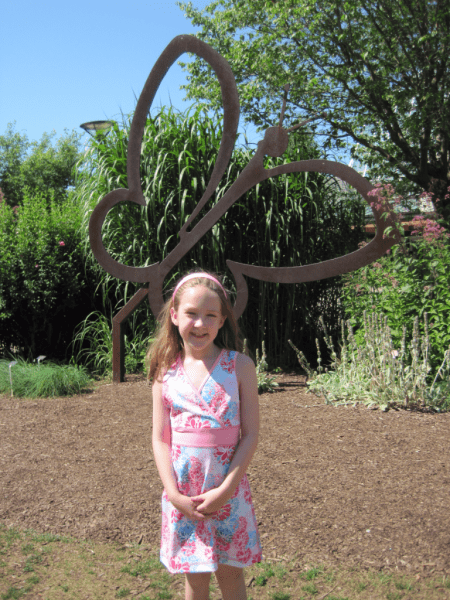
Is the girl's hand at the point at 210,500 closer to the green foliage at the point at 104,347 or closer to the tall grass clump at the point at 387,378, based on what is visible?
the tall grass clump at the point at 387,378

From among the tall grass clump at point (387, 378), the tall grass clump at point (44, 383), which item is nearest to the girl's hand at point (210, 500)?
the tall grass clump at point (387, 378)

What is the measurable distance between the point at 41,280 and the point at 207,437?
538cm

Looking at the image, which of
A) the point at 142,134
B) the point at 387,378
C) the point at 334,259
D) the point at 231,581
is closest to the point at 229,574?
the point at 231,581

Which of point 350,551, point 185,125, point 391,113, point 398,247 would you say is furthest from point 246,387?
point 391,113

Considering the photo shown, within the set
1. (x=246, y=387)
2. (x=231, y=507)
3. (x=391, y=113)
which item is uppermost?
(x=391, y=113)

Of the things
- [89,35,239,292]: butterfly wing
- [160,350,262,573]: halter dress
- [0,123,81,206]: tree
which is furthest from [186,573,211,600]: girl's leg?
[0,123,81,206]: tree

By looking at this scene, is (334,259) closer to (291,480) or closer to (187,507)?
(291,480)

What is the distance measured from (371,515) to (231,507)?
1.32 metres

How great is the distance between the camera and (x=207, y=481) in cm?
155

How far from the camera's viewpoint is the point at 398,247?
16.4 ft

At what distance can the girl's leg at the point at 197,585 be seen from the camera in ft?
5.32

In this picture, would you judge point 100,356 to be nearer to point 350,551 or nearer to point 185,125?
point 185,125

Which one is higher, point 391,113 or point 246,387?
point 391,113

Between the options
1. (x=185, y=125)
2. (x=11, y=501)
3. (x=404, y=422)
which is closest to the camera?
(x=11, y=501)
